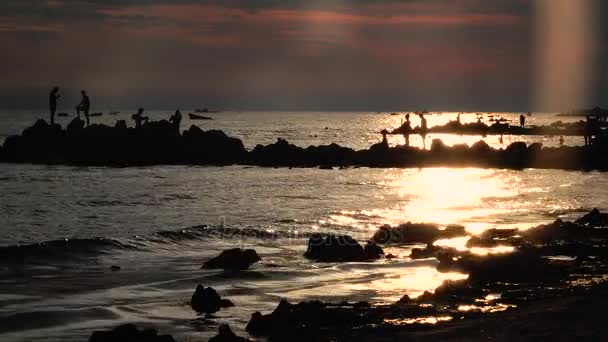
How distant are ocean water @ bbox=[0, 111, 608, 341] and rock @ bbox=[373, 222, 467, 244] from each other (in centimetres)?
85

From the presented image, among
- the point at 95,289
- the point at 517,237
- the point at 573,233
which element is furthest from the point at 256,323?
the point at 573,233

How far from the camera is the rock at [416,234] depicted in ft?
82.4

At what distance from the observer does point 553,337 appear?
11.9m

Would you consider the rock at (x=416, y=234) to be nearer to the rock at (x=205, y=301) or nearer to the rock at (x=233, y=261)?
the rock at (x=233, y=261)

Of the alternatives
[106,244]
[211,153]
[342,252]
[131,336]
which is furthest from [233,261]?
[211,153]

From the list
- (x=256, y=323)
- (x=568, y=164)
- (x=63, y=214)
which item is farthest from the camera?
(x=568, y=164)

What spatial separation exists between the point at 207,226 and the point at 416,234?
23.9 feet

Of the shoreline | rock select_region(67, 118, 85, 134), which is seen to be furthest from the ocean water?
rock select_region(67, 118, 85, 134)

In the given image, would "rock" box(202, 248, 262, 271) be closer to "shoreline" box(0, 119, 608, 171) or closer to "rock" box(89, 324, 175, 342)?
"rock" box(89, 324, 175, 342)

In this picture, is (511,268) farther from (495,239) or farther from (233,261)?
(233,261)

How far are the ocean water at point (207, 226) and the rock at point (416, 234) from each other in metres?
0.85

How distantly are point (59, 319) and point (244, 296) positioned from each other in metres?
3.72

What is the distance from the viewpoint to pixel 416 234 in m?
25.4

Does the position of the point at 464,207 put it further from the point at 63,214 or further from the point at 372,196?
the point at 63,214
